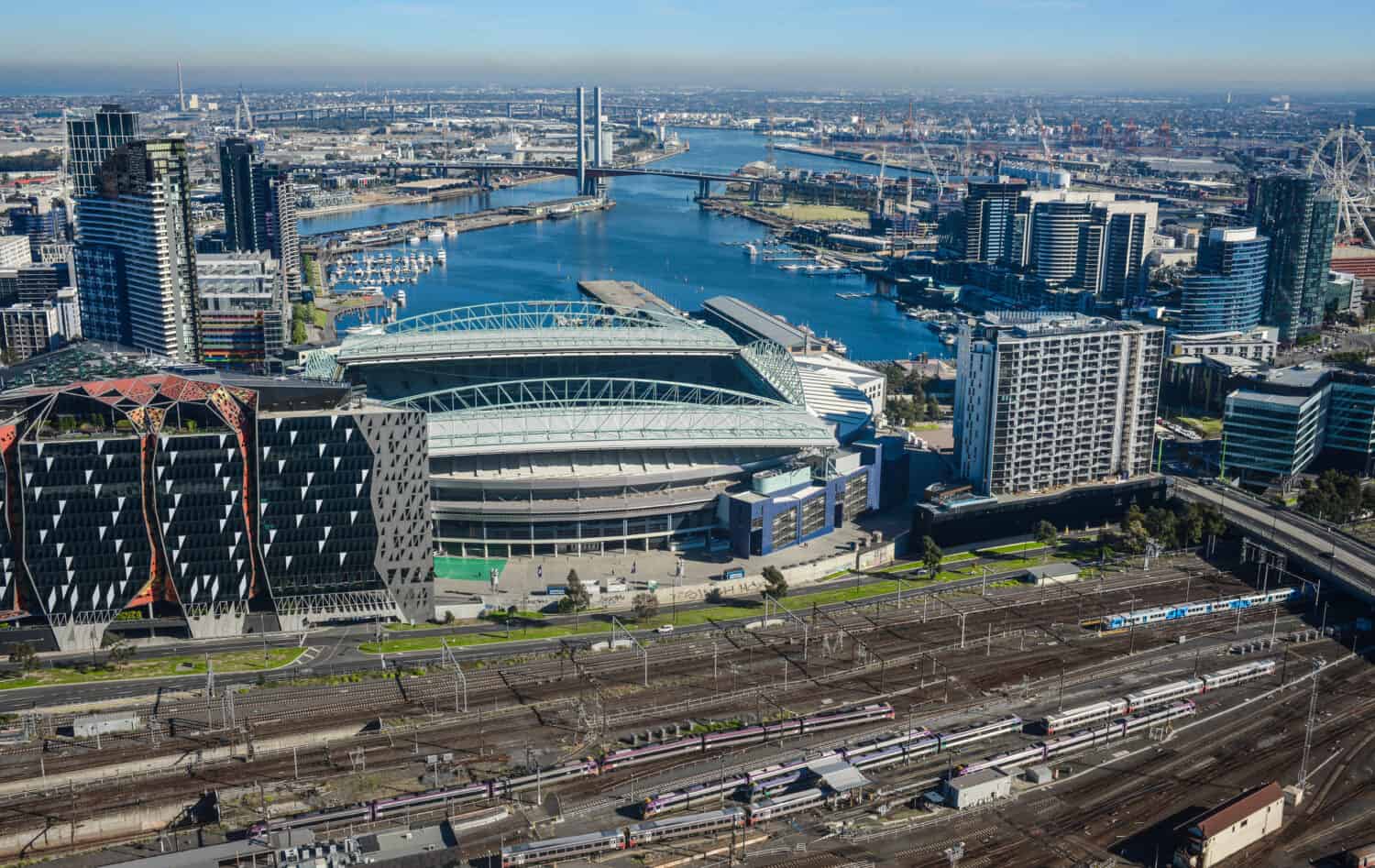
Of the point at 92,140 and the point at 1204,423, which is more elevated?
the point at 92,140

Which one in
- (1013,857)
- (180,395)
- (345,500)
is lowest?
(1013,857)

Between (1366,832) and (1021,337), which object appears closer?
(1366,832)

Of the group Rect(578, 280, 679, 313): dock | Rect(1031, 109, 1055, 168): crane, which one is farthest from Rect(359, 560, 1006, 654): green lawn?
Rect(1031, 109, 1055, 168): crane

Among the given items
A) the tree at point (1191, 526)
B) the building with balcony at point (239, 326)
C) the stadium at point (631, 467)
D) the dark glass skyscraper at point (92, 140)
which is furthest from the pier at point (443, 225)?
the tree at point (1191, 526)

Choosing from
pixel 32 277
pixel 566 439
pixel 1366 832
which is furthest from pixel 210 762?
pixel 32 277

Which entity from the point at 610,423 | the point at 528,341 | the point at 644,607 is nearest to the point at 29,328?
the point at 528,341

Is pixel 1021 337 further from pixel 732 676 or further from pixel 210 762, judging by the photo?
pixel 210 762

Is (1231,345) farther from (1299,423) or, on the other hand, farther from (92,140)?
(92,140)
